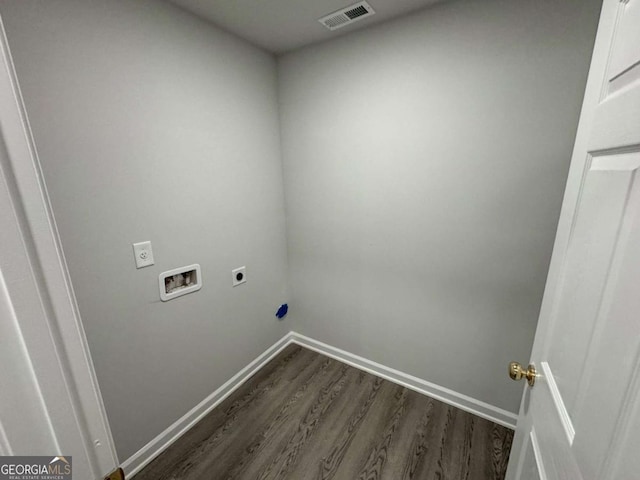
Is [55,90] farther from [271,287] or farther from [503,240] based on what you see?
[503,240]

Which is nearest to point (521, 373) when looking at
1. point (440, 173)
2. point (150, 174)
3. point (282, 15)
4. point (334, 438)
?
point (440, 173)

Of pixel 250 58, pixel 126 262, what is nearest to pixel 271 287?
pixel 126 262

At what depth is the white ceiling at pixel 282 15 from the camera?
130cm

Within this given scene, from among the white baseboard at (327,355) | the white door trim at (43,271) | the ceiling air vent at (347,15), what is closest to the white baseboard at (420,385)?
the white baseboard at (327,355)

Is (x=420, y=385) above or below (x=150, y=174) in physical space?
below

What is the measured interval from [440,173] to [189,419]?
7.13 ft

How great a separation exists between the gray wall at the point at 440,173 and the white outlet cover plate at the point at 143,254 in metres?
1.07

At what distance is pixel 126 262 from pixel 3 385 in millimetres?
996

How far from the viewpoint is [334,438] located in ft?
5.00

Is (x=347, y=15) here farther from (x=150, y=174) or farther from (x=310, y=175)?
(x=150, y=174)

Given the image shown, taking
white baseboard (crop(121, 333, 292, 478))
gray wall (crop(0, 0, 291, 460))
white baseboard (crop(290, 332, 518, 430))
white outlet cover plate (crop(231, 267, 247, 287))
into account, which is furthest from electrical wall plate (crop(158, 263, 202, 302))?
white baseboard (crop(290, 332, 518, 430))

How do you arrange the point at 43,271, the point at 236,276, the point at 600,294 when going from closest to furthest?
the point at 43,271
the point at 600,294
the point at 236,276

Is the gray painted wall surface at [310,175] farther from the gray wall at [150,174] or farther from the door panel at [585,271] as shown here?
the door panel at [585,271]

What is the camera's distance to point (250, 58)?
1701mm
